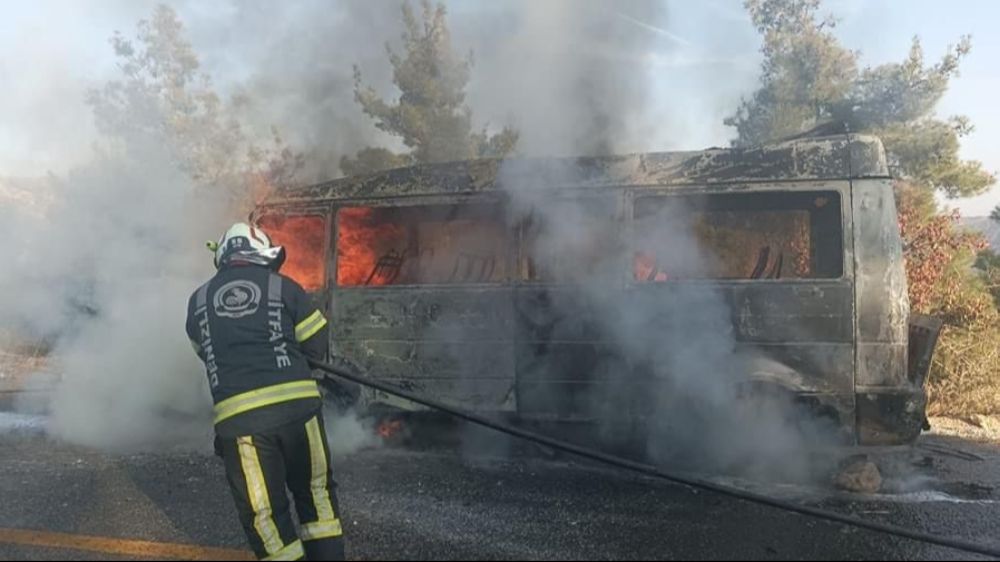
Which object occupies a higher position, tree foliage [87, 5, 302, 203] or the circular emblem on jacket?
tree foliage [87, 5, 302, 203]

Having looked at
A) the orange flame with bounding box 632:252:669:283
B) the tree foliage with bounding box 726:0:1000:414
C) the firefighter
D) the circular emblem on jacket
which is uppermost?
the tree foliage with bounding box 726:0:1000:414

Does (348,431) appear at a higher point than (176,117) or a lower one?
lower

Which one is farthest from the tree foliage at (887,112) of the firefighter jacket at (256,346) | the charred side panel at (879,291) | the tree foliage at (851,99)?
the firefighter jacket at (256,346)

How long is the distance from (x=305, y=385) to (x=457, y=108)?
31.5ft

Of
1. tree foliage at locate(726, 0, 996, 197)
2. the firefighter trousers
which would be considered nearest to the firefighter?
the firefighter trousers

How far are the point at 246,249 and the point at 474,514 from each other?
6.64 ft

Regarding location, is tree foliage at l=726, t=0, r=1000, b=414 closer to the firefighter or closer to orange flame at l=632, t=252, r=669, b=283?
orange flame at l=632, t=252, r=669, b=283

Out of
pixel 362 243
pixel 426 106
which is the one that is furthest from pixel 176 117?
pixel 362 243

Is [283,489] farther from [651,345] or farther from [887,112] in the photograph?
[887,112]

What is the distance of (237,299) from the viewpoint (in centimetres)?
332

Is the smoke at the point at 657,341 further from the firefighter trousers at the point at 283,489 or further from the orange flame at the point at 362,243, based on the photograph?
the firefighter trousers at the point at 283,489

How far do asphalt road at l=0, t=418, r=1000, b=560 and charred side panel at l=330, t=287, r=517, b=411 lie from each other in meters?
0.58

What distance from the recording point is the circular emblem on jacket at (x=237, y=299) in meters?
3.29

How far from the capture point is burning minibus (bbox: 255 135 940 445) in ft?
15.7
